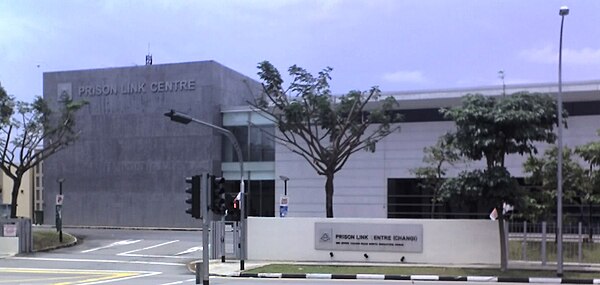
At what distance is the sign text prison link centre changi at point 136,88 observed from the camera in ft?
169

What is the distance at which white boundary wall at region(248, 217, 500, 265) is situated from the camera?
85.5ft

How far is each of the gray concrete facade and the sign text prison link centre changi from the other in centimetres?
8

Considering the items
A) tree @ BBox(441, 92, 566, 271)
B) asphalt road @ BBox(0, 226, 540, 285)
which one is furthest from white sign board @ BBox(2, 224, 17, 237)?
tree @ BBox(441, 92, 566, 271)

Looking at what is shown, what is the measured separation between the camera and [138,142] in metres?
52.7

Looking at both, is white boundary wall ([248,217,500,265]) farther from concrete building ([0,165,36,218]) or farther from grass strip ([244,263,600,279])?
concrete building ([0,165,36,218])

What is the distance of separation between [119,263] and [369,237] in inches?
432

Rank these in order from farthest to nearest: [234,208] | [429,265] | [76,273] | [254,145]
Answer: [254,145], [429,265], [76,273], [234,208]

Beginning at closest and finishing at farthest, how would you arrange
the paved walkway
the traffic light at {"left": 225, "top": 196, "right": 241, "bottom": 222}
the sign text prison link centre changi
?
the traffic light at {"left": 225, "top": 196, "right": 241, "bottom": 222} < the paved walkway < the sign text prison link centre changi

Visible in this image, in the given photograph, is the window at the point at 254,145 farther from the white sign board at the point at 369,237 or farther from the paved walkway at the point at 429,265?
the paved walkway at the point at 429,265

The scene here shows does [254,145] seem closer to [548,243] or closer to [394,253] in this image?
[394,253]

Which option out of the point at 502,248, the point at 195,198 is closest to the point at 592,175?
the point at 502,248

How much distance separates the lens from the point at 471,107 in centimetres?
2347

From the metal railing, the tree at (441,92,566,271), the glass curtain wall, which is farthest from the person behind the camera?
the glass curtain wall

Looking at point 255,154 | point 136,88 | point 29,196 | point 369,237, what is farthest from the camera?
point 29,196
